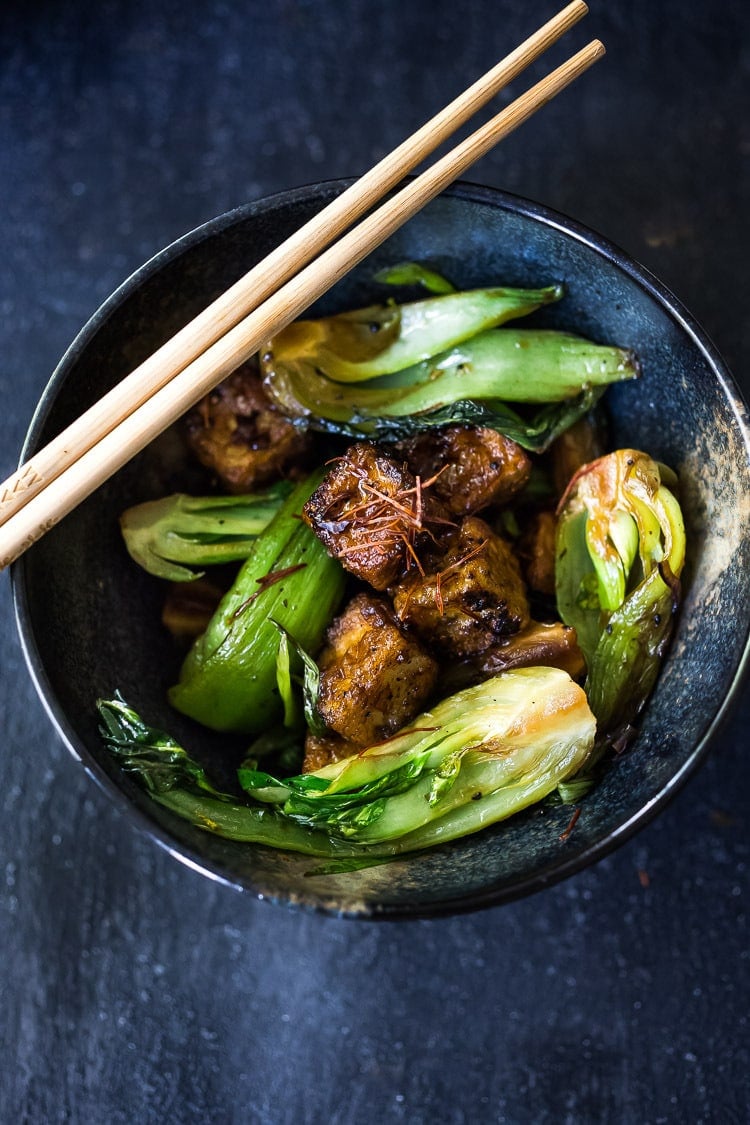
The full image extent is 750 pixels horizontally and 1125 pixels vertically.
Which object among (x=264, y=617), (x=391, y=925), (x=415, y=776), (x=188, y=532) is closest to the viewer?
(x=415, y=776)

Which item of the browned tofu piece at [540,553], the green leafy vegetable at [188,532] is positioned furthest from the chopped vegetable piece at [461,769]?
the green leafy vegetable at [188,532]

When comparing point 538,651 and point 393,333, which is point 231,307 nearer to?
point 393,333

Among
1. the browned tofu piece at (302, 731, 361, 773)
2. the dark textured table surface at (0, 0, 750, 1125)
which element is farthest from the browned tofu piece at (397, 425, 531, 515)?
the dark textured table surface at (0, 0, 750, 1125)

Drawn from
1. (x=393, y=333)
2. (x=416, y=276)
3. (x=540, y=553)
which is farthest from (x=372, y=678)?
(x=416, y=276)

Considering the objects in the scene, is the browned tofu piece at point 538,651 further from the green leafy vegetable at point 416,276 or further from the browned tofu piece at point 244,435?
the green leafy vegetable at point 416,276

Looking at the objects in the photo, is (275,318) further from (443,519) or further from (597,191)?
(597,191)

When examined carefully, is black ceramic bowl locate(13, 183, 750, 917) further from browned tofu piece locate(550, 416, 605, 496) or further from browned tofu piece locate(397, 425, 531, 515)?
browned tofu piece locate(397, 425, 531, 515)
